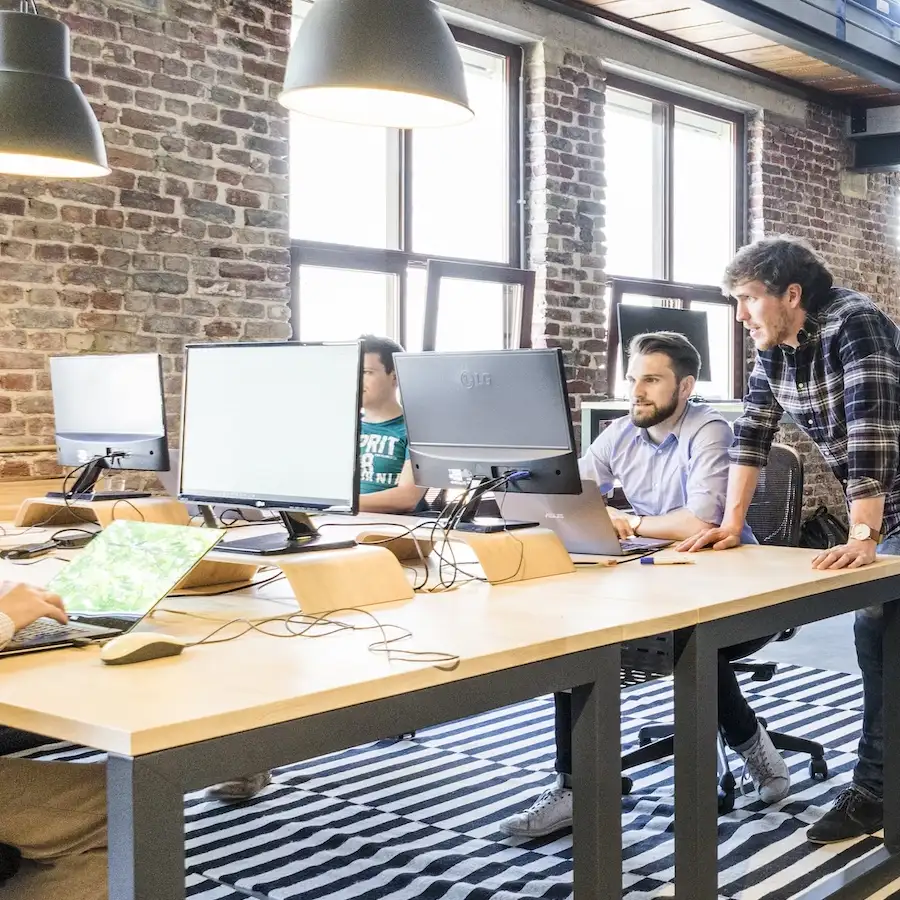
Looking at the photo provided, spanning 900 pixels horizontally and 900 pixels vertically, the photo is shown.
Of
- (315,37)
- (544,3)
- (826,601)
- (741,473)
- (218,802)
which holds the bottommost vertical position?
(218,802)

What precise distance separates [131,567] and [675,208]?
19.3 ft

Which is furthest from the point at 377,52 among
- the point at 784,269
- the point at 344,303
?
the point at 344,303

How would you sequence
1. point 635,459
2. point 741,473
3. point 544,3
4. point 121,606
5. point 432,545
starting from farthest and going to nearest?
point 544,3, point 635,459, point 741,473, point 432,545, point 121,606

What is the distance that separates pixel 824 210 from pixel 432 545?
652 cm

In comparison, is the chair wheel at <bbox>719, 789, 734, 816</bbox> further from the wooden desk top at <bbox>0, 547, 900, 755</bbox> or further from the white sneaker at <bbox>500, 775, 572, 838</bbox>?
the wooden desk top at <bbox>0, 547, 900, 755</bbox>

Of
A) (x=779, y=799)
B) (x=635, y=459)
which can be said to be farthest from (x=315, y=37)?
(x=779, y=799)

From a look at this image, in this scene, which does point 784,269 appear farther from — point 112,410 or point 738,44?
point 738,44

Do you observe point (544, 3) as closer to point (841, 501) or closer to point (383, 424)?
point (383, 424)

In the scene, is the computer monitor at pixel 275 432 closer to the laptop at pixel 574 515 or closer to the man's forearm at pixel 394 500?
the laptop at pixel 574 515

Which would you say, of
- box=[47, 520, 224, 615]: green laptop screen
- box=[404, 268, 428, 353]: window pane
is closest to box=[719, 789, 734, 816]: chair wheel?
box=[47, 520, 224, 615]: green laptop screen

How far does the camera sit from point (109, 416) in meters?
3.38

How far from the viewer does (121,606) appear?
1.92m

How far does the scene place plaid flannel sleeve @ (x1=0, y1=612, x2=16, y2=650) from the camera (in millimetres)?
1683

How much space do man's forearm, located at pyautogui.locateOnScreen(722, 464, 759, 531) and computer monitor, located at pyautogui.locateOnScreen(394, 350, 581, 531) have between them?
1.97ft
